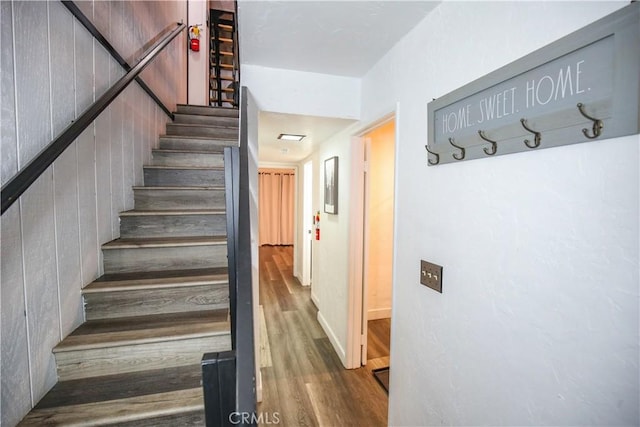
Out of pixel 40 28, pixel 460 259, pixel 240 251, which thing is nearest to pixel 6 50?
pixel 40 28

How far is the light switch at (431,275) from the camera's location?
1.25 m

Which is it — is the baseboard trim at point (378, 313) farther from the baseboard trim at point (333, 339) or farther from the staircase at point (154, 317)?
the staircase at point (154, 317)

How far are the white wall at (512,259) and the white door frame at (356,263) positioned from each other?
2.83ft

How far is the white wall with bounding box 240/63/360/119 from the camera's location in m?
1.93

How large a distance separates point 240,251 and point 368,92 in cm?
168

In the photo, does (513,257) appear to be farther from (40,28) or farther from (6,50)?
(40,28)

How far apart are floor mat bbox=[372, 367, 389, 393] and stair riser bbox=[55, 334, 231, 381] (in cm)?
153

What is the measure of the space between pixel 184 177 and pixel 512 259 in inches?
85.5

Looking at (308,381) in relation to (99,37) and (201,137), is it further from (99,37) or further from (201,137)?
(99,37)

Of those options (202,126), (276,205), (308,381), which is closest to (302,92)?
(202,126)

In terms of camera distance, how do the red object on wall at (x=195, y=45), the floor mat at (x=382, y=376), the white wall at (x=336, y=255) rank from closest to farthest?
the floor mat at (x=382, y=376) < the white wall at (x=336, y=255) < the red object on wall at (x=195, y=45)

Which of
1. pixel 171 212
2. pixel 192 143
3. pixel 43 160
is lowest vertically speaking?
pixel 171 212

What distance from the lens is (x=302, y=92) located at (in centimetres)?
201

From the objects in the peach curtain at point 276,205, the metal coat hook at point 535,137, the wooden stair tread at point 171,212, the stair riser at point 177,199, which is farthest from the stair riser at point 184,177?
the peach curtain at point 276,205
